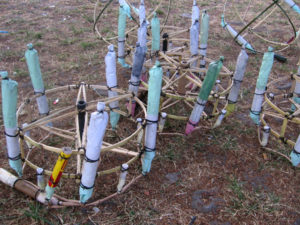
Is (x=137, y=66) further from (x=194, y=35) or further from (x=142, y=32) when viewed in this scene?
(x=194, y=35)

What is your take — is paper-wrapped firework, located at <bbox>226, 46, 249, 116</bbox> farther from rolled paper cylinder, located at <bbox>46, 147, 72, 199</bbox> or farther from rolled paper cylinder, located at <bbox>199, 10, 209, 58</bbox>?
rolled paper cylinder, located at <bbox>46, 147, 72, 199</bbox>

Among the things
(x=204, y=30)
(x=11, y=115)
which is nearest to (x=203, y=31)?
(x=204, y=30)

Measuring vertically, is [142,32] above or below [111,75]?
above

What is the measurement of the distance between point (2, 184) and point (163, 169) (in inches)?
67.7

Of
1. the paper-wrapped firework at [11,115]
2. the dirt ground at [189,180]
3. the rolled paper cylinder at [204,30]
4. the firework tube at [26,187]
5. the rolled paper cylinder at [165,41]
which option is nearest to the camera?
the paper-wrapped firework at [11,115]

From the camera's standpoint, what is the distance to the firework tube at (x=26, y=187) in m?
2.69

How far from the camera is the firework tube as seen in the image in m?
2.69

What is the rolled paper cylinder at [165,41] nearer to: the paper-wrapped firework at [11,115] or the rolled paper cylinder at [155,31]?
the rolled paper cylinder at [155,31]

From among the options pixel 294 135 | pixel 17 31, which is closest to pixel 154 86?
pixel 294 135

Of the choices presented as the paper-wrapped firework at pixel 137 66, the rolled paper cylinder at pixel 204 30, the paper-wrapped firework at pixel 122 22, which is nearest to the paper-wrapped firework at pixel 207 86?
the paper-wrapped firework at pixel 137 66

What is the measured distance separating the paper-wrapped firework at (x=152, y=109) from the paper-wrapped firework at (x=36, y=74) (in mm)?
1245

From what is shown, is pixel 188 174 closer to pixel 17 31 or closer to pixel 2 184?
pixel 2 184

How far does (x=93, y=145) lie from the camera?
214cm

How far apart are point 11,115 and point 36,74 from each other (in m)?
0.72
